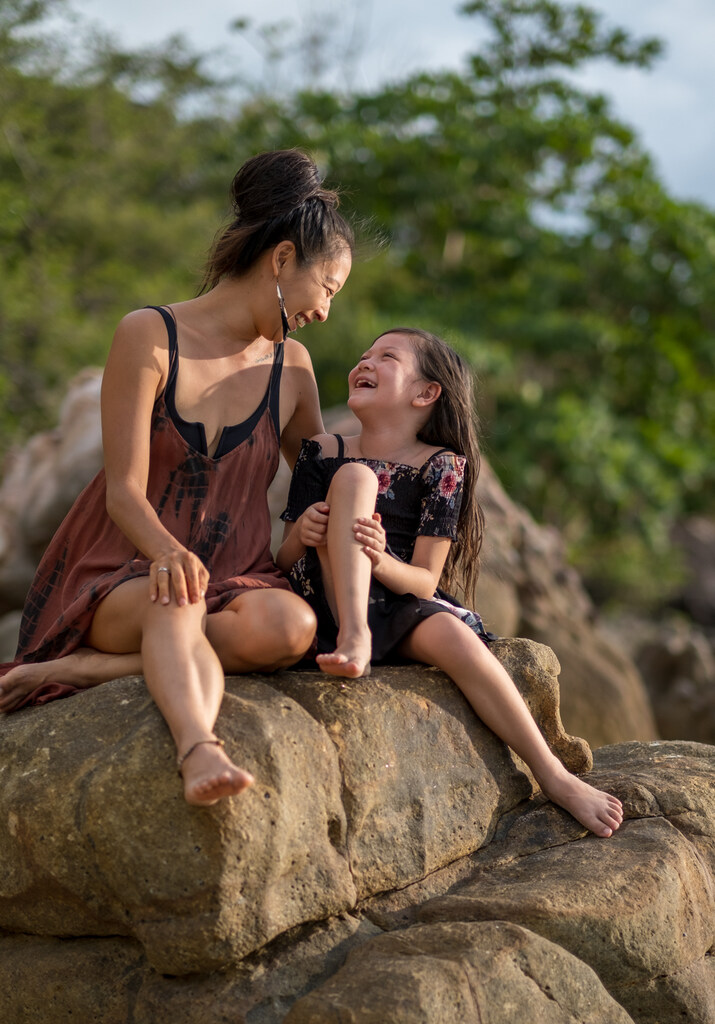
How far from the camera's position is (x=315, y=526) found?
3.28m

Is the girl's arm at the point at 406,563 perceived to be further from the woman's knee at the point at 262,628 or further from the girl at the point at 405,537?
the woman's knee at the point at 262,628

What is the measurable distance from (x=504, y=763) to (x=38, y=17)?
13335 mm

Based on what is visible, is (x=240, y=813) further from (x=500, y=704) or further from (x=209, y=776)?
(x=500, y=704)

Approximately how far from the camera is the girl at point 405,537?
10.5 feet

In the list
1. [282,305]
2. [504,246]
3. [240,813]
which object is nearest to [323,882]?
[240,813]

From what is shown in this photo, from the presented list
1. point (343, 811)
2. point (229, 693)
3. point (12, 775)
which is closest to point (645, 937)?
point (343, 811)

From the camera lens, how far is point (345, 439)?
3797 mm

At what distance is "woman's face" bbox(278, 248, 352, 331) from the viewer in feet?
11.3

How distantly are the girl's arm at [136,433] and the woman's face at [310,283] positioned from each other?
0.40 m

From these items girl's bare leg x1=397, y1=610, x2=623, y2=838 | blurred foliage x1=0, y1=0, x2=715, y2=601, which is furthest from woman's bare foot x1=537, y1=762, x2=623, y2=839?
blurred foliage x1=0, y1=0, x2=715, y2=601

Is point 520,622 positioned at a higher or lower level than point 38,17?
lower

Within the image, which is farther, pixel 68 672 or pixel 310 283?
pixel 310 283

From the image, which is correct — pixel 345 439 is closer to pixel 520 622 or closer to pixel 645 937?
pixel 645 937

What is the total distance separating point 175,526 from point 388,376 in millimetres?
870
